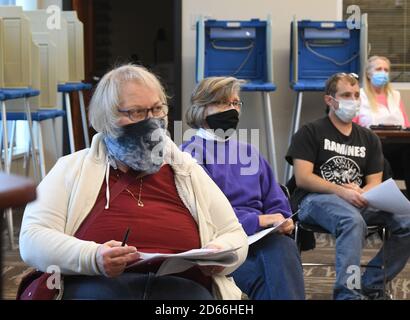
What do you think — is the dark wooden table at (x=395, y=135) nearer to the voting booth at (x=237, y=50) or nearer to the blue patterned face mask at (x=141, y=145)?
the voting booth at (x=237, y=50)

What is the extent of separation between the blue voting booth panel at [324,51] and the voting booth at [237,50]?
217 mm

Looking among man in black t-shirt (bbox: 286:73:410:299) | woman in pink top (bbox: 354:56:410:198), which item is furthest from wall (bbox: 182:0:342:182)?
man in black t-shirt (bbox: 286:73:410:299)

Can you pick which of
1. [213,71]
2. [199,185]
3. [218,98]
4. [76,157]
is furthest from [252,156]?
[213,71]

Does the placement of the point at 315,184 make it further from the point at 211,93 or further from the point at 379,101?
the point at 379,101

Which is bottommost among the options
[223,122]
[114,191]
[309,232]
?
[309,232]

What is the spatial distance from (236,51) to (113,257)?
4305 mm

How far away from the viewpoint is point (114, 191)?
6.71ft

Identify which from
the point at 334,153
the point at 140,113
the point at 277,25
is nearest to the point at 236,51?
the point at 277,25

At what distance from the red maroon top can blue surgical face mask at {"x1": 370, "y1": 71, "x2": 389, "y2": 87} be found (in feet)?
11.0

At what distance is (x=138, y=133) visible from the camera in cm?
213

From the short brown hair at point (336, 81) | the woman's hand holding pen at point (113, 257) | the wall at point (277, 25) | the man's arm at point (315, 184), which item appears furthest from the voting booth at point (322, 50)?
the woman's hand holding pen at point (113, 257)

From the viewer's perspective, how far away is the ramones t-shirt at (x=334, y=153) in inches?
135

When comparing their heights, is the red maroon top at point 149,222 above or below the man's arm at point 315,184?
above
